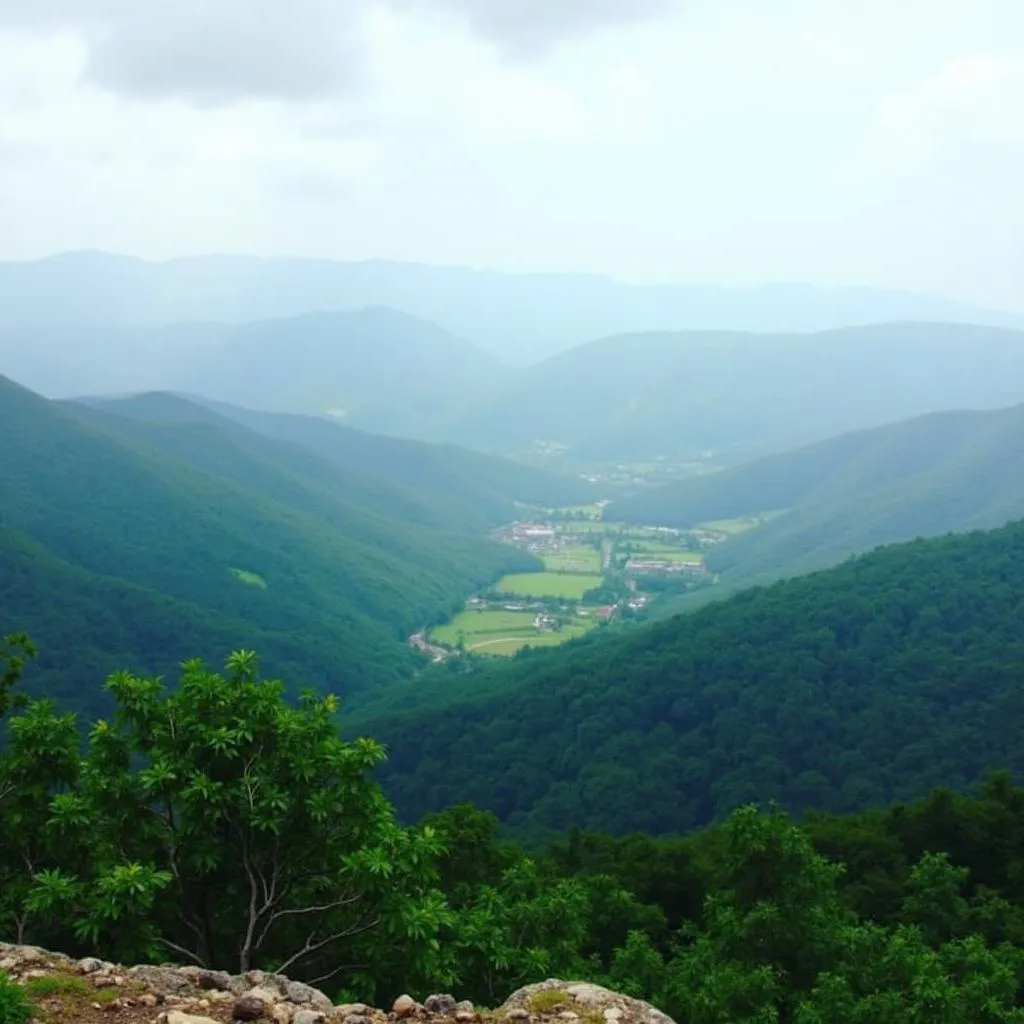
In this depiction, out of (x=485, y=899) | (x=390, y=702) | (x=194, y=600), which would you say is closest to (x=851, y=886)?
(x=485, y=899)

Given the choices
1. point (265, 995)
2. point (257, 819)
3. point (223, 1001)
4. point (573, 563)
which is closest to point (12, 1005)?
point (223, 1001)

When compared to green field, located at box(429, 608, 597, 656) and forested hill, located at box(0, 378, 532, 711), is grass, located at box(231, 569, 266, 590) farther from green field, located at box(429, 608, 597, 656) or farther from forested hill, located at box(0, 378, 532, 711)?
green field, located at box(429, 608, 597, 656)

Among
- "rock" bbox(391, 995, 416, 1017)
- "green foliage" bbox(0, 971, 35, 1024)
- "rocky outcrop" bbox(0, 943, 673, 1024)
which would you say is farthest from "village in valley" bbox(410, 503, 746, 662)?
"green foliage" bbox(0, 971, 35, 1024)

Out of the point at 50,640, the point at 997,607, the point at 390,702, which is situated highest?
the point at 997,607

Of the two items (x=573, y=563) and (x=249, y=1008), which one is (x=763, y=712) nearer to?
(x=249, y=1008)

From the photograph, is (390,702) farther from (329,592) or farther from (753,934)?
(753,934)

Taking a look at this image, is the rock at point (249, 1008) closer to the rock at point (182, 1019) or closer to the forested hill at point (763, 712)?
the rock at point (182, 1019)

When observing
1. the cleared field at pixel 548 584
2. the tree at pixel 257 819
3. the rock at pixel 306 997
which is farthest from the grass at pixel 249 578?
the rock at pixel 306 997
